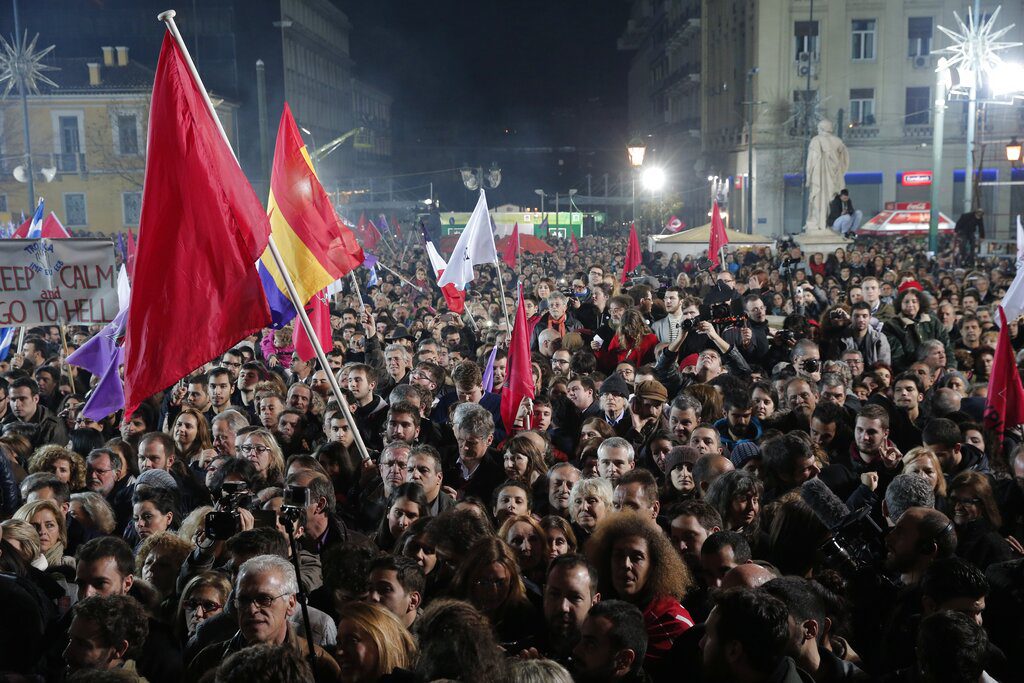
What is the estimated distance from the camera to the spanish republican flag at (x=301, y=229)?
906 centimetres

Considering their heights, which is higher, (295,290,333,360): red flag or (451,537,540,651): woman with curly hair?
(295,290,333,360): red flag

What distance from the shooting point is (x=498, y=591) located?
482 cm

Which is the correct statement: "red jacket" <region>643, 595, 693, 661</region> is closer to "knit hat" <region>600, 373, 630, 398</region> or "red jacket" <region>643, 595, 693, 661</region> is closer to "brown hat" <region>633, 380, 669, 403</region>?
"brown hat" <region>633, 380, 669, 403</region>

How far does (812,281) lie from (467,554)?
48.4 feet

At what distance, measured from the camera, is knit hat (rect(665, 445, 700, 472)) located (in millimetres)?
6602

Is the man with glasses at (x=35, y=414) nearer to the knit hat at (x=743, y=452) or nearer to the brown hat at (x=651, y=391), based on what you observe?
the brown hat at (x=651, y=391)

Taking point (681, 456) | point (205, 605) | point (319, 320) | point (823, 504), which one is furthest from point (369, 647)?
point (319, 320)

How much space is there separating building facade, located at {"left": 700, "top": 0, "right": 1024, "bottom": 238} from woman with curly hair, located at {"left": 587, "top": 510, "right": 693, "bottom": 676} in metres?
43.3

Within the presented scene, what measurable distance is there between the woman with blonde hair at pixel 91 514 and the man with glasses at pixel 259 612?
2470mm

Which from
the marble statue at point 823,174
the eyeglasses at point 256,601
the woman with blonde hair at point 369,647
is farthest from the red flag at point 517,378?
the marble statue at point 823,174

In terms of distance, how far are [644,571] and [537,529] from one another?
0.84 m

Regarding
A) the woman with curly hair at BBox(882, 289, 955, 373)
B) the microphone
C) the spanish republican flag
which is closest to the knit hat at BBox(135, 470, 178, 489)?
the spanish republican flag

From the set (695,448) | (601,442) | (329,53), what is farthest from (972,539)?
(329,53)

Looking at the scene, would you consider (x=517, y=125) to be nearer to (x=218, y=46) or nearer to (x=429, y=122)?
(x=429, y=122)
